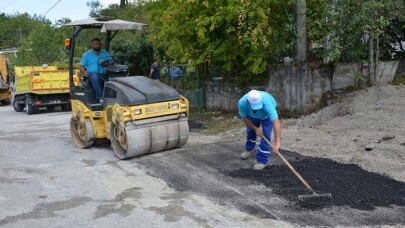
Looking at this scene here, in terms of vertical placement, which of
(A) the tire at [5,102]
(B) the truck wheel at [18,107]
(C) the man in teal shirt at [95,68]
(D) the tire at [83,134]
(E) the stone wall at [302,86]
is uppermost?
(C) the man in teal shirt at [95,68]

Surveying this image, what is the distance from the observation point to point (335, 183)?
19.2 ft

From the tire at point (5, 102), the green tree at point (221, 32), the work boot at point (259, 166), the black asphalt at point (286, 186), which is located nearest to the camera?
the black asphalt at point (286, 186)

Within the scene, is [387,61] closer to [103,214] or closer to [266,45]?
[266,45]

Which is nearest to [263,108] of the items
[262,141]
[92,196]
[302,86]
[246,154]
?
[262,141]

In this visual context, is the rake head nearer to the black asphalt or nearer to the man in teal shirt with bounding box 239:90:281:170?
the black asphalt

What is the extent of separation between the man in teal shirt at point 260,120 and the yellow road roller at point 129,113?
158cm

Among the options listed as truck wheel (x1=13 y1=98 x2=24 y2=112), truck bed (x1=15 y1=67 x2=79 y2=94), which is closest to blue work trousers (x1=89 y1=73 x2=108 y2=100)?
truck bed (x1=15 y1=67 x2=79 y2=94)

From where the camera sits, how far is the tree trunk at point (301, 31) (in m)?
11.0

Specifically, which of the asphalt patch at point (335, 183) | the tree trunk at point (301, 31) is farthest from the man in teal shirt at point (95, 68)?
the tree trunk at point (301, 31)

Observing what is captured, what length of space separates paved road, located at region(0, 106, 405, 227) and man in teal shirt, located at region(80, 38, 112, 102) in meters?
1.32

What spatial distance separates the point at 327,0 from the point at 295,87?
84.8 inches

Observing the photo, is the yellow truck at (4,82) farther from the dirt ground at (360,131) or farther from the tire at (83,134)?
the dirt ground at (360,131)

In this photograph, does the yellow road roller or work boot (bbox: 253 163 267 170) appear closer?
work boot (bbox: 253 163 267 170)

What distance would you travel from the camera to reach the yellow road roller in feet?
25.8
